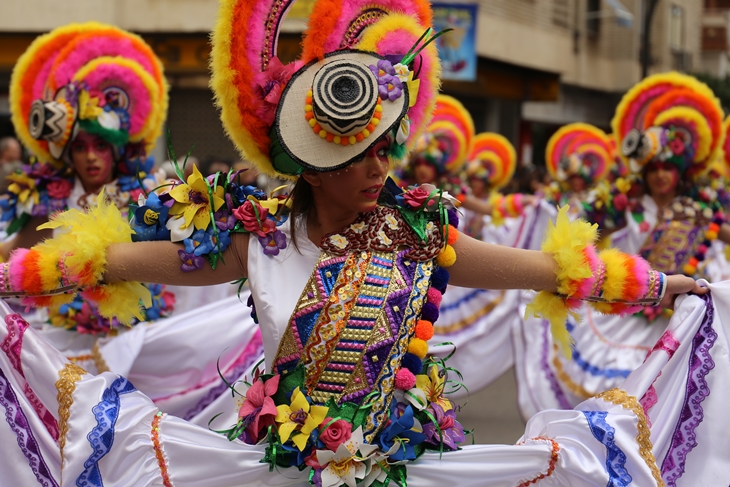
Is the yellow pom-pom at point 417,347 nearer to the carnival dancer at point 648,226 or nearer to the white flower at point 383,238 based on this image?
the white flower at point 383,238

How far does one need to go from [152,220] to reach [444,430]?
1.00 metres

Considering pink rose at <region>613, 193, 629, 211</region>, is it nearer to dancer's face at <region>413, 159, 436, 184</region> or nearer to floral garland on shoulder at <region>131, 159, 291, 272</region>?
dancer's face at <region>413, 159, 436, 184</region>

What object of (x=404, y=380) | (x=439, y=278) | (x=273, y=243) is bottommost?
(x=404, y=380)

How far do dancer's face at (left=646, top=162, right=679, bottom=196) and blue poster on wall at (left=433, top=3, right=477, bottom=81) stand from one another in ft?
32.9

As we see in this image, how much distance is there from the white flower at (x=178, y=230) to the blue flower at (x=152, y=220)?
1.5 inches

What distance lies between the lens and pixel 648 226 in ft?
19.0

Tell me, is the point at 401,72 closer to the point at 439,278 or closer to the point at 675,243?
the point at 439,278

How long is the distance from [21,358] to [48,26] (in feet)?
46.2

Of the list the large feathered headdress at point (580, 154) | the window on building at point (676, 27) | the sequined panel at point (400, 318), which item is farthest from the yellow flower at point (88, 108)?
the window on building at point (676, 27)

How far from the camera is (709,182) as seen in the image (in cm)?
584

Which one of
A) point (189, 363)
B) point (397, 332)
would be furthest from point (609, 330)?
point (397, 332)

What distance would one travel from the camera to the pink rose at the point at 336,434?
2.39 meters

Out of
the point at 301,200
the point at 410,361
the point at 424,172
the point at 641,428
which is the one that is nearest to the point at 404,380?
the point at 410,361

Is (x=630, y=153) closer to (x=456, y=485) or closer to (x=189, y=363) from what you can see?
(x=189, y=363)
